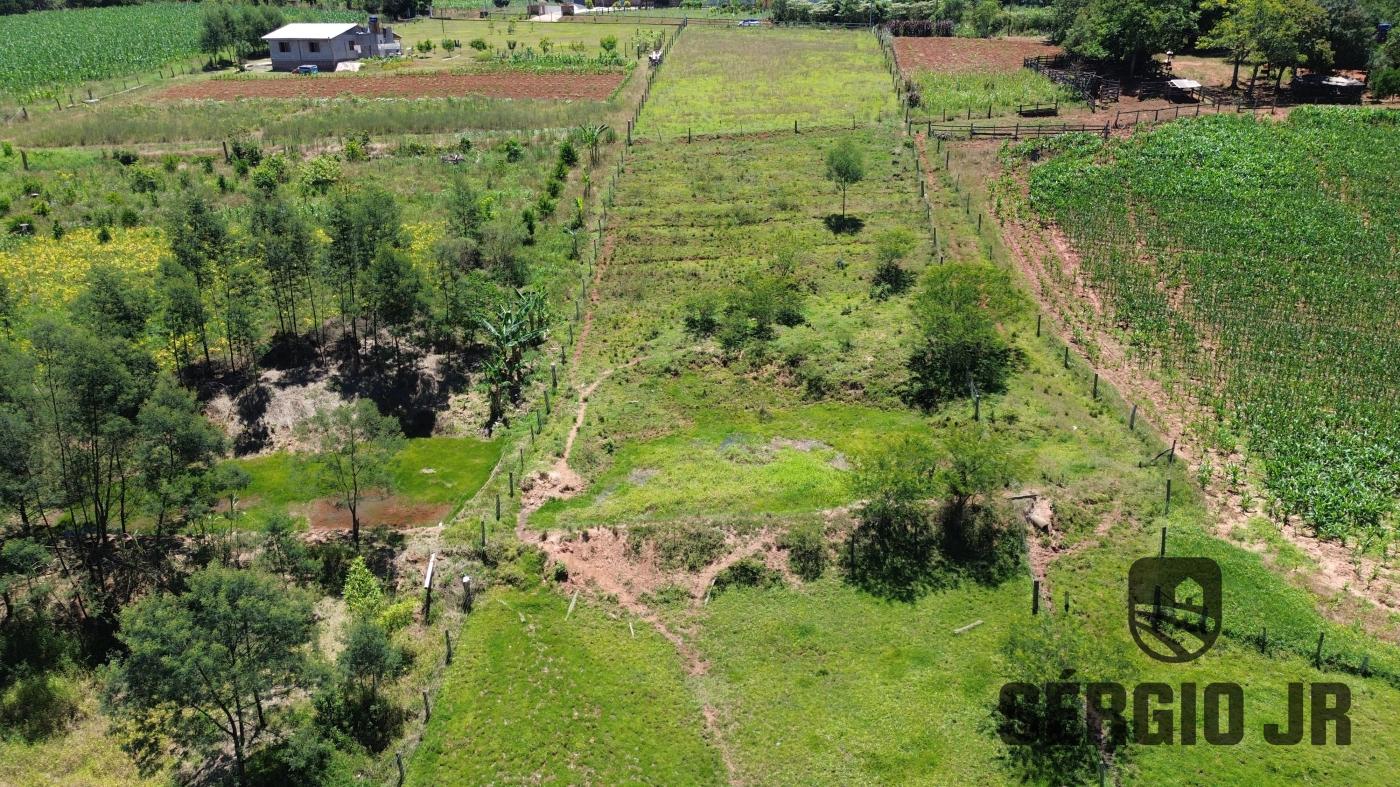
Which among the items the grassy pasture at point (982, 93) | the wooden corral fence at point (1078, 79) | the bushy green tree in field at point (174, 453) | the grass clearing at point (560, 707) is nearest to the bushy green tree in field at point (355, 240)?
the bushy green tree in field at point (174, 453)

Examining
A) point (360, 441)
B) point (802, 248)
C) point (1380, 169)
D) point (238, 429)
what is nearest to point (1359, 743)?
point (360, 441)

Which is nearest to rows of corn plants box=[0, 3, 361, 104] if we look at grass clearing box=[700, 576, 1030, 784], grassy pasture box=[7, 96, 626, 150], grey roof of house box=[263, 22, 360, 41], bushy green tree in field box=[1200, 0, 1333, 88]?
grey roof of house box=[263, 22, 360, 41]

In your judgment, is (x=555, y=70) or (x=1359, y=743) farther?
(x=555, y=70)

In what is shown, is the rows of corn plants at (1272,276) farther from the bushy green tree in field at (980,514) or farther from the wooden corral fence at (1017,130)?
the bushy green tree in field at (980,514)

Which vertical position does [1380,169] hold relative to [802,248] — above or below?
above

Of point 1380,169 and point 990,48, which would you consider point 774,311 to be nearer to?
point 1380,169

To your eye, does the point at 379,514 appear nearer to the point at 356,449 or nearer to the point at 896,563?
the point at 356,449
